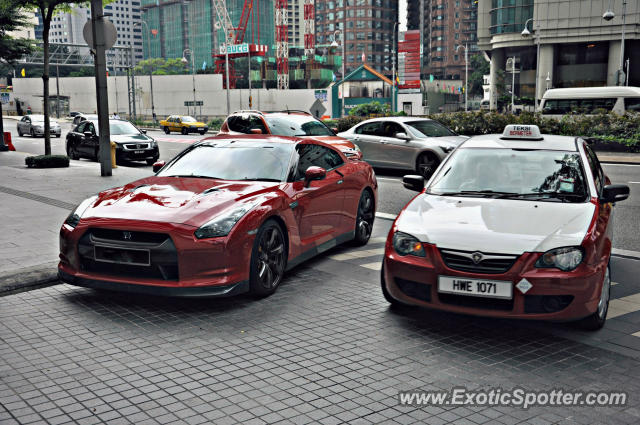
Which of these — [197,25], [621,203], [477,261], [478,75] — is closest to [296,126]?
[621,203]

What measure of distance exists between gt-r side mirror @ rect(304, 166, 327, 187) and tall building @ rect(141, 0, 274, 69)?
131 m

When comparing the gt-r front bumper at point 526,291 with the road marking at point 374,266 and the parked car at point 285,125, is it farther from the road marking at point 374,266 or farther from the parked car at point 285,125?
the parked car at point 285,125

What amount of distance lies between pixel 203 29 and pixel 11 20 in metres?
142

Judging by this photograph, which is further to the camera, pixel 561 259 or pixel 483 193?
pixel 483 193

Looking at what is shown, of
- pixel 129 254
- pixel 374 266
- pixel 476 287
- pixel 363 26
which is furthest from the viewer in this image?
pixel 363 26

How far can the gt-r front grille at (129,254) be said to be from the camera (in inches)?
211

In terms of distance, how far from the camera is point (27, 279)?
641 cm

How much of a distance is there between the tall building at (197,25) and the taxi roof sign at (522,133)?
132 m

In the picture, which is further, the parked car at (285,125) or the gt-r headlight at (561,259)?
the parked car at (285,125)

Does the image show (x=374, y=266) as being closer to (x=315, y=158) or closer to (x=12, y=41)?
(x=315, y=158)

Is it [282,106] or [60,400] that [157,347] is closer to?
[60,400]

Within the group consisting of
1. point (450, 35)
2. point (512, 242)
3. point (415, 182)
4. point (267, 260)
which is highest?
point (450, 35)

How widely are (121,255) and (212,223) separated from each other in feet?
2.71

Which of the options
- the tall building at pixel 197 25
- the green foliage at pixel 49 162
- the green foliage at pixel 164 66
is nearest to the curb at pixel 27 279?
the green foliage at pixel 49 162
